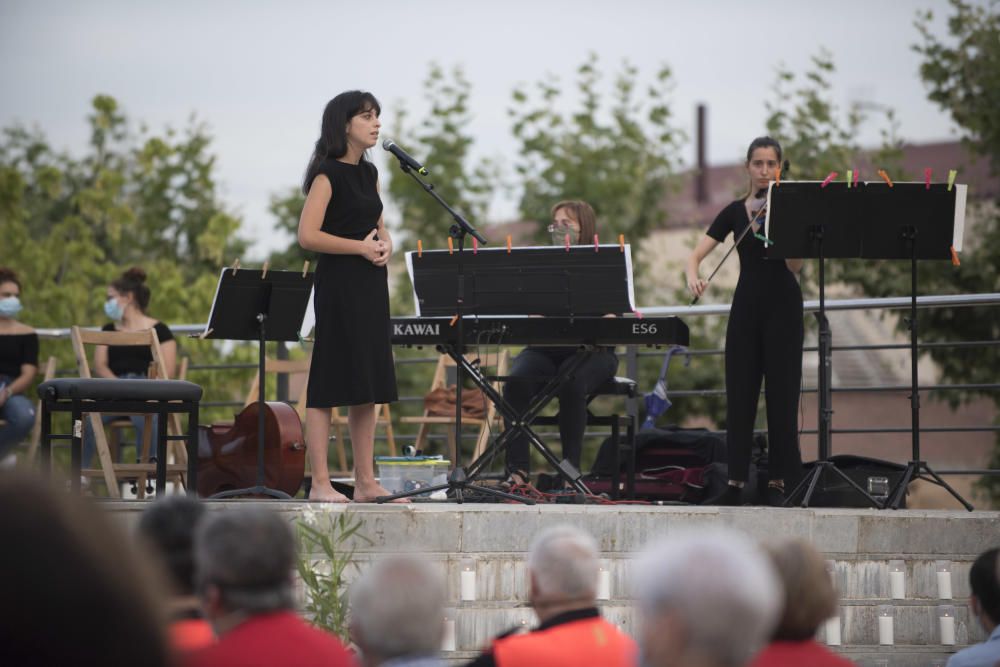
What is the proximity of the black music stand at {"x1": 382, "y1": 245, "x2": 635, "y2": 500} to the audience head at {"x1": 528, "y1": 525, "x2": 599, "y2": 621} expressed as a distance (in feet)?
10.7

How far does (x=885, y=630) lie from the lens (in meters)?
5.41

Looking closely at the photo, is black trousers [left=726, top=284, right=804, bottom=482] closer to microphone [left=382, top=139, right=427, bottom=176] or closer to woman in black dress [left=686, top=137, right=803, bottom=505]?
woman in black dress [left=686, top=137, right=803, bottom=505]

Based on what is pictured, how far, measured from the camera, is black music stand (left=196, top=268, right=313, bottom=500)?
20.6ft

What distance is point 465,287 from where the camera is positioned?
6.22 m

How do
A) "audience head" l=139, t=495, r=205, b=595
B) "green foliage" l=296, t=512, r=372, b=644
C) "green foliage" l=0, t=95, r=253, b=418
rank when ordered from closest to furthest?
"audience head" l=139, t=495, r=205, b=595 < "green foliage" l=296, t=512, r=372, b=644 < "green foliage" l=0, t=95, r=253, b=418

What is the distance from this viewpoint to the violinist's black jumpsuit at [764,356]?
6.34m

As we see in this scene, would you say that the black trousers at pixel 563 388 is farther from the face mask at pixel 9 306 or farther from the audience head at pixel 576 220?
the face mask at pixel 9 306

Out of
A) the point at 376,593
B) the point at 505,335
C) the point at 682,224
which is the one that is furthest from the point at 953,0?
the point at 682,224

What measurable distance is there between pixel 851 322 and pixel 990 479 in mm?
16469

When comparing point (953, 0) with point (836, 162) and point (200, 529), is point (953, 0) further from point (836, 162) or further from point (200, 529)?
point (200, 529)

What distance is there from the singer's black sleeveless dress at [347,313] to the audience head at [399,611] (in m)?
3.62

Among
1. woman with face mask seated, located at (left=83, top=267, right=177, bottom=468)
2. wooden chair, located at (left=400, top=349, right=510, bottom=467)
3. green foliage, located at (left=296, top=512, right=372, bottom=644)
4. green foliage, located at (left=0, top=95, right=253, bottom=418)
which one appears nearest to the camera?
green foliage, located at (left=296, top=512, right=372, bottom=644)

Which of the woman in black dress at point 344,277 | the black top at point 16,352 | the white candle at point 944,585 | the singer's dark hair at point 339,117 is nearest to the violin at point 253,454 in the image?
the woman in black dress at point 344,277

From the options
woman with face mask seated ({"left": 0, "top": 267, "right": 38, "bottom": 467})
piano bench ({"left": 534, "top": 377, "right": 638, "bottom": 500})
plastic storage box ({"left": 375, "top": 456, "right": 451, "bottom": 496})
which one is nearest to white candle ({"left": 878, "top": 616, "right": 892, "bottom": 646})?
piano bench ({"left": 534, "top": 377, "right": 638, "bottom": 500})
